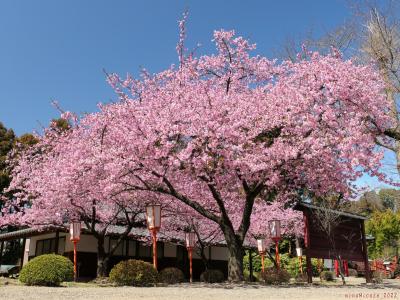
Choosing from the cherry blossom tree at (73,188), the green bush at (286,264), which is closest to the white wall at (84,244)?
the cherry blossom tree at (73,188)

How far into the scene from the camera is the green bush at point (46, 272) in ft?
41.9

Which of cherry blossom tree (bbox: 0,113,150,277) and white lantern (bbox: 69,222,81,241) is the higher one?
cherry blossom tree (bbox: 0,113,150,277)

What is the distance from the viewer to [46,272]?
12.8 metres

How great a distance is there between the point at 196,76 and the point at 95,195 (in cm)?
577

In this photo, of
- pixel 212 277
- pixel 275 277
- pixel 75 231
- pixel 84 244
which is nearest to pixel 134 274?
pixel 75 231

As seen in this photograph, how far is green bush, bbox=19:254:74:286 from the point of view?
12773 millimetres

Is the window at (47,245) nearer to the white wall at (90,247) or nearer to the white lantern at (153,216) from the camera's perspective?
the white wall at (90,247)

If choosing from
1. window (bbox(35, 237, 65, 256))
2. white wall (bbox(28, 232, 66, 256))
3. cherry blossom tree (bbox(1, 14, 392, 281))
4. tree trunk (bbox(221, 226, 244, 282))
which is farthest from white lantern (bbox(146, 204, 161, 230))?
window (bbox(35, 237, 65, 256))

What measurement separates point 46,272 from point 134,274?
2637 mm

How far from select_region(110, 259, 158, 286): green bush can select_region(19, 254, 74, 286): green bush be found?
150 centimetres

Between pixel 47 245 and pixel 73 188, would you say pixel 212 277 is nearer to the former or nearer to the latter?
pixel 73 188

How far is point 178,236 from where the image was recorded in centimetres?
2441

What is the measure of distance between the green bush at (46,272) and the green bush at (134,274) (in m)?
1.50

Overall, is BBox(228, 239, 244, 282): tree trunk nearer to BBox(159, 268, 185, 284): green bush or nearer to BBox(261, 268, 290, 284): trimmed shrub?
BBox(261, 268, 290, 284): trimmed shrub
